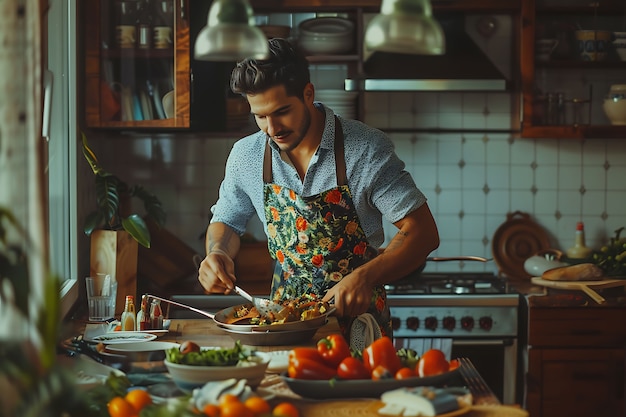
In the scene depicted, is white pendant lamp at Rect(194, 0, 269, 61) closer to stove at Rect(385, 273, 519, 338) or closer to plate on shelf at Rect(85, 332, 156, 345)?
plate on shelf at Rect(85, 332, 156, 345)

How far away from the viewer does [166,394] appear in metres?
2.01

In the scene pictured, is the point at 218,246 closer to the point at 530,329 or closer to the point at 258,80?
the point at 258,80

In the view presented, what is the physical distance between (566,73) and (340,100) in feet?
3.67

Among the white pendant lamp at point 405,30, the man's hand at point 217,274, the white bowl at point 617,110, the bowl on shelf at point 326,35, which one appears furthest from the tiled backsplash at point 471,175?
the white pendant lamp at point 405,30

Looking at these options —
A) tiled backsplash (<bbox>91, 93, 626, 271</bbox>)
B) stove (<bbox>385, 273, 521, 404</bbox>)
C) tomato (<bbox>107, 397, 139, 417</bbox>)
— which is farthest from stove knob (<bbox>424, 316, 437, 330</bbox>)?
tomato (<bbox>107, 397, 139, 417</bbox>)

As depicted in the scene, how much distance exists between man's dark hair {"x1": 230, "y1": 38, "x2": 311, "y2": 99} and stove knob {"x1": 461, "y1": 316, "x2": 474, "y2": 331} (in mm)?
1552

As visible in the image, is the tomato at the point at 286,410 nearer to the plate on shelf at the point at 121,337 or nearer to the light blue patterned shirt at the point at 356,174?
the plate on shelf at the point at 121,337

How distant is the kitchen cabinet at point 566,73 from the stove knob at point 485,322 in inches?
34.7

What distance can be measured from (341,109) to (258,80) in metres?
1.58

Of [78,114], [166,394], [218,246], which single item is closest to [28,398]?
[166,394]

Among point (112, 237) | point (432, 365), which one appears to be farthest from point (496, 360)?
point (432, 365)

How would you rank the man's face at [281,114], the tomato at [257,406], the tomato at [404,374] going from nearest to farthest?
the tomato at [257,406] → the tomato at [404,374] → the man's face at [281,114]

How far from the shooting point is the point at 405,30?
1.80 m

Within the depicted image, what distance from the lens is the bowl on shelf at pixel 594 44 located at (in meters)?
4.39
